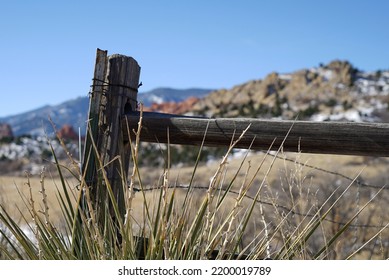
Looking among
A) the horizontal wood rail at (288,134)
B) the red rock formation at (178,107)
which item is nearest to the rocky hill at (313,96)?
the red rock formation at (178,107)

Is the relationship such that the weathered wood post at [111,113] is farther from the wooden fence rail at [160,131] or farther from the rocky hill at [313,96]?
the rocky hill at [313,96]

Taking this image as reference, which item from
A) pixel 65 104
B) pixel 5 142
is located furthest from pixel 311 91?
pixel 65 104

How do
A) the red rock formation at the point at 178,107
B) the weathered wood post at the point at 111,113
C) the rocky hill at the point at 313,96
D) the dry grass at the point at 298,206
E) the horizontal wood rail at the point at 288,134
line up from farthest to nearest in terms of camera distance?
the red rock formation at the point at 178,107 → the rocky hill at the point at 313,96 → the weathered wood post at the point at 111,113 → the horizontal wood rail at the point at 288,134 → the dry grass at the point at 298,206

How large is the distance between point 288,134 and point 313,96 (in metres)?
33.0

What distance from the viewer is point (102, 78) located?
3451mm

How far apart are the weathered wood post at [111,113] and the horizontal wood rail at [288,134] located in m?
0.18

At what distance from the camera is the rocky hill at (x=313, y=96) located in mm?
29125

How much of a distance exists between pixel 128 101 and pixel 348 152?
126cm

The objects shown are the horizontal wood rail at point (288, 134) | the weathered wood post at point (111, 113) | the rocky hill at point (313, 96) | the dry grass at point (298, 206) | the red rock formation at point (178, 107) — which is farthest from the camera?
the red rock formation at point (178, 107)

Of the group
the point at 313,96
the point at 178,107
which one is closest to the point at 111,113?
the point at 313,96

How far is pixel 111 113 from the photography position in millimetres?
3396

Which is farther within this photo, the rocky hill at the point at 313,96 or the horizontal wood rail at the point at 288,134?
the rocky hill at the point at 313,96

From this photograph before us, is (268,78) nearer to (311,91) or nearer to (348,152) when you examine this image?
(311,91)

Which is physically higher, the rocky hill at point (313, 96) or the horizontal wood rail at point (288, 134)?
the rocky hill at point (313, 96)
